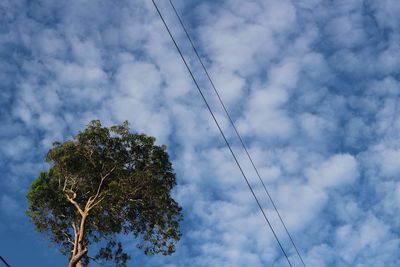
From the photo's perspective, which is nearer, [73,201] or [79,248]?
[79,248]

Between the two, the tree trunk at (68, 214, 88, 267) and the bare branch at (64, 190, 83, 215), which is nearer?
the tree trunk at (68, 214, 88, 267)

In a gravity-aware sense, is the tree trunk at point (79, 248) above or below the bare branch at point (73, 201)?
below

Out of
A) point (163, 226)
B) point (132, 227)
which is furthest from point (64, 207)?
point (163, 226)

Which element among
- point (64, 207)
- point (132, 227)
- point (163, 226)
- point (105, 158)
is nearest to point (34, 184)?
point (64, 207)

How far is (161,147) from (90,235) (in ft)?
18.4

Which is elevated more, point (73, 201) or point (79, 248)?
point (73, 201)

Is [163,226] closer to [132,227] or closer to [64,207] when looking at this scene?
[132,227]

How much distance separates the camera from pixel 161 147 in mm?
23219

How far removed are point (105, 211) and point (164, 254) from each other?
11.6 feet

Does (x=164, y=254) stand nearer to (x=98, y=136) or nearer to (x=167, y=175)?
(x=167, y=175)

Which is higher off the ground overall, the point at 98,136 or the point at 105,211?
the point at 98,136

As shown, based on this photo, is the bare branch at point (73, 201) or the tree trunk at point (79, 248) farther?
the bare branch at point (73, 201)

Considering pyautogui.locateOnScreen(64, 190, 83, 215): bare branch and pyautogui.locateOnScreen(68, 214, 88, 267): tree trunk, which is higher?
pyautogui.locateOnScreen(64, 190, 83, 215): bare branch

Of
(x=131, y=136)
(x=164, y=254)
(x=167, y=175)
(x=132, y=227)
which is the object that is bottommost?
(x=164, y=254)
